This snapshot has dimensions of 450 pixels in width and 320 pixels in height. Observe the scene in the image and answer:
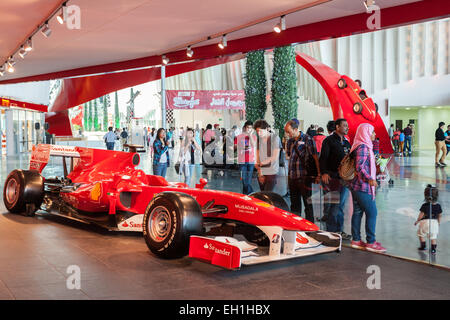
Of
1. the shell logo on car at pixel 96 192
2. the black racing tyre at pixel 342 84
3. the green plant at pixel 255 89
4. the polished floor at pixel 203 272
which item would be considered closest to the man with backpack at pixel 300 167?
the polished floor at pixel 203 272

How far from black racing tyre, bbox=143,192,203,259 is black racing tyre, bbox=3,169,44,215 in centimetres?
335

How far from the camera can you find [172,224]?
525 centimetres

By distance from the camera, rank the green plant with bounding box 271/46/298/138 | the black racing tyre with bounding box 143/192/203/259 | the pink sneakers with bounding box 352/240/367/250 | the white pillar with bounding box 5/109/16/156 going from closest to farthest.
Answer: the black racing tyre with bounding box 143/192/203/259, the pink sneakers with bounding box 352/240/367/250, the green plant with bounding box 271/46/298/138, the white pillar with bounding box 5/109/16/156

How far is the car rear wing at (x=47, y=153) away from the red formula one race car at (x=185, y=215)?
645mm

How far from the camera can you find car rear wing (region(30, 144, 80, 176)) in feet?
28.1

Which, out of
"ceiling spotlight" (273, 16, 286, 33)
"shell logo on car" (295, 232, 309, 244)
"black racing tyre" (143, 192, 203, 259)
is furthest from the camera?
"ceiling spotlight" (273, 16, 286, 33)

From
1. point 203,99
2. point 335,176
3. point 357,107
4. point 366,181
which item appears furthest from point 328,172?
point 203,99

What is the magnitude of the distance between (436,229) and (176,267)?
109 inches

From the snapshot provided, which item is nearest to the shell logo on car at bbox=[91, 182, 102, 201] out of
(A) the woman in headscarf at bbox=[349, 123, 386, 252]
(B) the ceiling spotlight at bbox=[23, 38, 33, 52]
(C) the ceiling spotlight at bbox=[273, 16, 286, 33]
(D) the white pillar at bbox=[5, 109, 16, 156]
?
(A) the woman in headscarf at bbox=[349, 123, 386, 252]

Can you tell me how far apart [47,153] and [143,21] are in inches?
115

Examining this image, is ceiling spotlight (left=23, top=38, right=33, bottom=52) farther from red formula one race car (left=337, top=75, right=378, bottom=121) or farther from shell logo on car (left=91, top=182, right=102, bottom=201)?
red formula one race car (left=337, top=75, right=378, bottom=121)

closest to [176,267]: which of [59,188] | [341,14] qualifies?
[59,188]

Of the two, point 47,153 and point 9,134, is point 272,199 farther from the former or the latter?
point 9,134

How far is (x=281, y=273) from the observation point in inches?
193
